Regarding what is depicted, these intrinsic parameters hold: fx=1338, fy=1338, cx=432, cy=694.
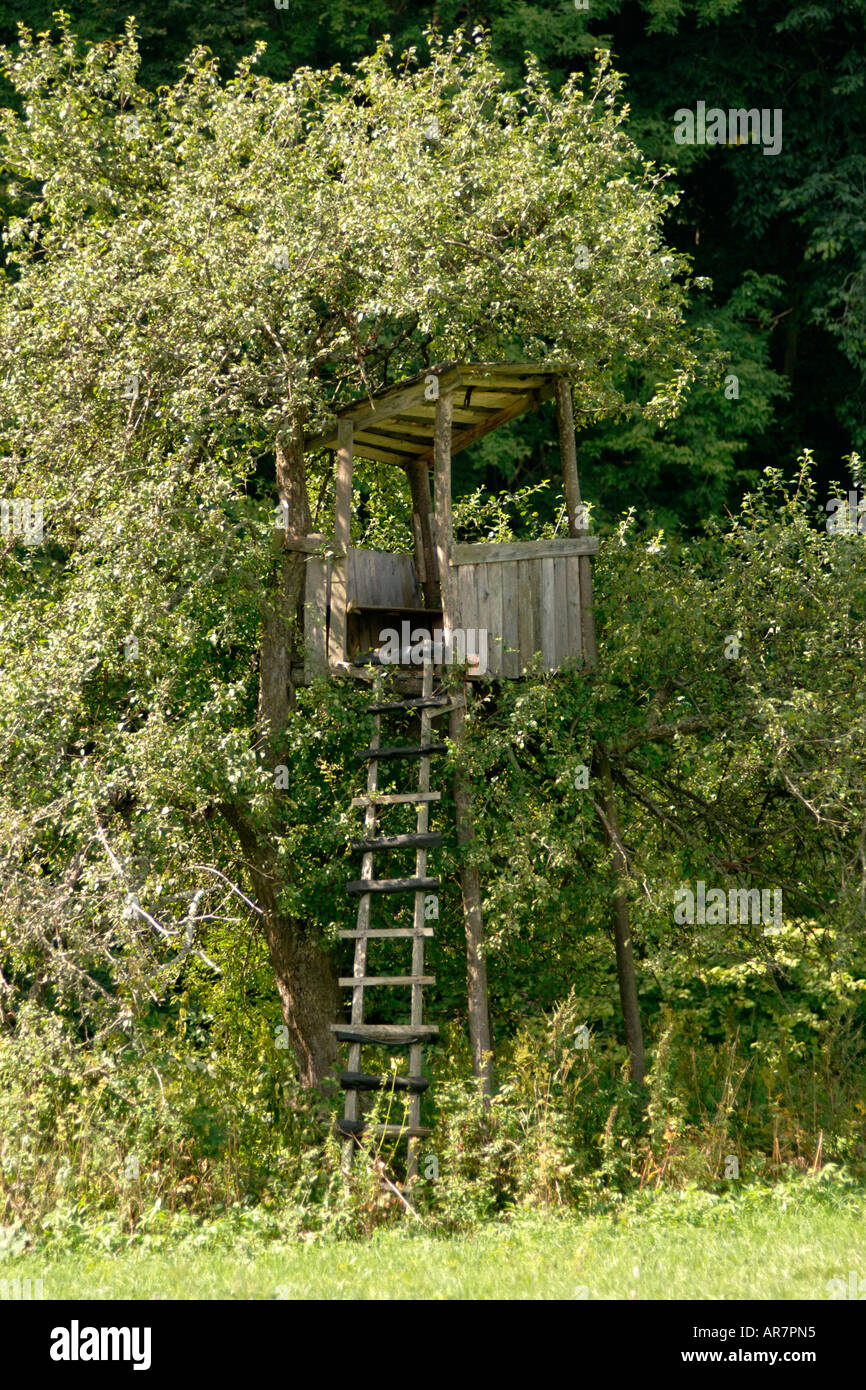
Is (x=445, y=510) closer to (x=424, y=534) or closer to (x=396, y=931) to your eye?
(x=424, y=534)

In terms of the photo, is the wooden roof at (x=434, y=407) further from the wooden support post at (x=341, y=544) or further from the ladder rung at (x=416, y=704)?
the ladder rung at (x=416, y=704)

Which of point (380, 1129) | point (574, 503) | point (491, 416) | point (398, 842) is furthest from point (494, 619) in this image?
point (380, 1129)

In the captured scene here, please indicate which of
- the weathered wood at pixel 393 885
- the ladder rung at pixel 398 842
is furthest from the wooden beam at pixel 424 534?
the weathered wood at pixel 393 885

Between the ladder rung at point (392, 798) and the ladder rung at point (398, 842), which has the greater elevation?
the ladder rung at point (392, 798)

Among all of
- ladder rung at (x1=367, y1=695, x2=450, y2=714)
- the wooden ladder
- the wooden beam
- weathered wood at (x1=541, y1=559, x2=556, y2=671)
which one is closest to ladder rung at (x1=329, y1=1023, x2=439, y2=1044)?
the wooden ladder

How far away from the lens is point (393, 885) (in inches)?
404

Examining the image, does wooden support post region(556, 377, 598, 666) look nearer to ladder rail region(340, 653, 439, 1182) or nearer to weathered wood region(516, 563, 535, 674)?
weathered wood region(516, 563, 535, 674)

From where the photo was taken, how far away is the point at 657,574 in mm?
11445

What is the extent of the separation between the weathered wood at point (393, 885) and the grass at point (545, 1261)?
252cm

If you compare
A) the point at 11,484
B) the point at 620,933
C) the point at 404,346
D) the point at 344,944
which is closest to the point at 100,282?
the point at 11,484

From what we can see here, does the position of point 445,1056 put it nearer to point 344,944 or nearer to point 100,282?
point 344,944

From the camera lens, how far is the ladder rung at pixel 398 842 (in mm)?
10188

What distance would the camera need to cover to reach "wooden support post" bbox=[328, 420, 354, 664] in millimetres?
11570

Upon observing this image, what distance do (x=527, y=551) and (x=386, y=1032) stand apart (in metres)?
3.99
